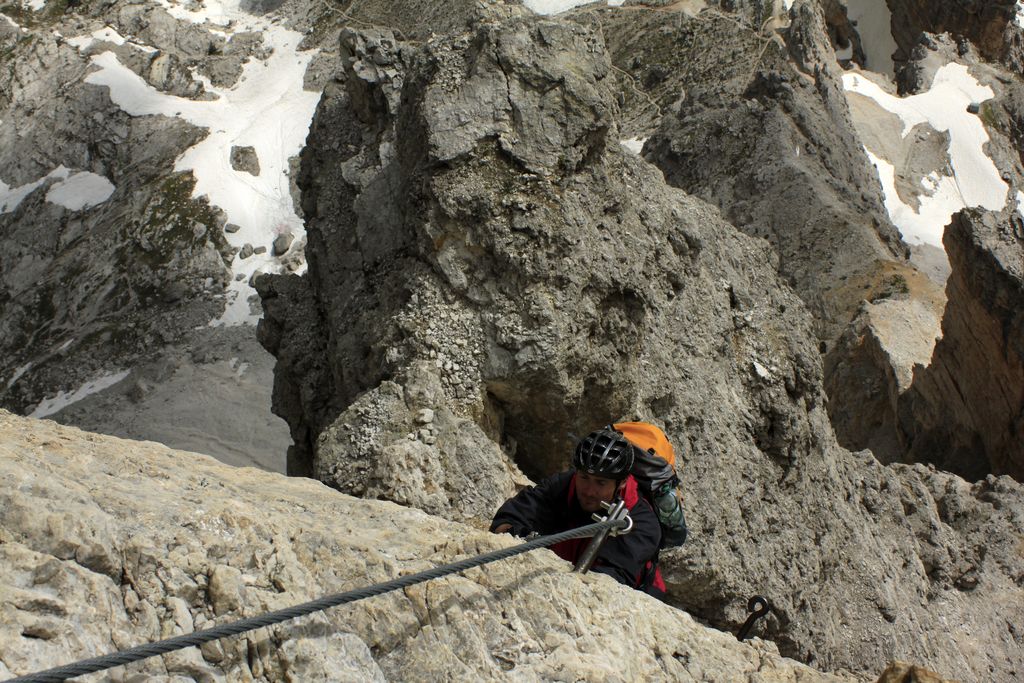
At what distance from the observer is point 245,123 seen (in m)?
44.7

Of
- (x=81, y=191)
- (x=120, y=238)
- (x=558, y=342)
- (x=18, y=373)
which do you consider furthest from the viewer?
(x=81, y=191)

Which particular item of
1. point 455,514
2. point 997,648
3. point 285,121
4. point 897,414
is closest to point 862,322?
point 897,414

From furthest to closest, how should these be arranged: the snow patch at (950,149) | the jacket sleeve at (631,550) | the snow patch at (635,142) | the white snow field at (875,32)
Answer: the white snow field at (875,32) < the snow patch at (950,149) < the snow patch at (635,142) < the jacket sleeve at (631,550)

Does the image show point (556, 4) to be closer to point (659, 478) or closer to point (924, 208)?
point (924, 208)

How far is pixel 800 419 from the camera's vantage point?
1313cm

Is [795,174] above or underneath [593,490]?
underneath

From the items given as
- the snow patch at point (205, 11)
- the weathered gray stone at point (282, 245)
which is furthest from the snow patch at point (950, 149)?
the snow patch at point (205, 11)

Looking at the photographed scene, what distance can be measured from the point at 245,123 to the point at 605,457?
137 feet

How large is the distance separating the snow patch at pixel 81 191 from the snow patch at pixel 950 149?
3547cm

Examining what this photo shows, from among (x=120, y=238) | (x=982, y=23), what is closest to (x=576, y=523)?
(x=120, y=238)

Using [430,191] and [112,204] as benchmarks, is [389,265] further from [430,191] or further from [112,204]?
[112,204]

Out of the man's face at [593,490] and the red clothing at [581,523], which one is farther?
the man's face at [593,490]

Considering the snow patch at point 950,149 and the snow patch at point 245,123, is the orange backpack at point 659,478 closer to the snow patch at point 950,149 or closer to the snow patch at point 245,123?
the snow patch at point 245,123

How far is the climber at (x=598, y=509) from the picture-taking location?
6398 millimetres
